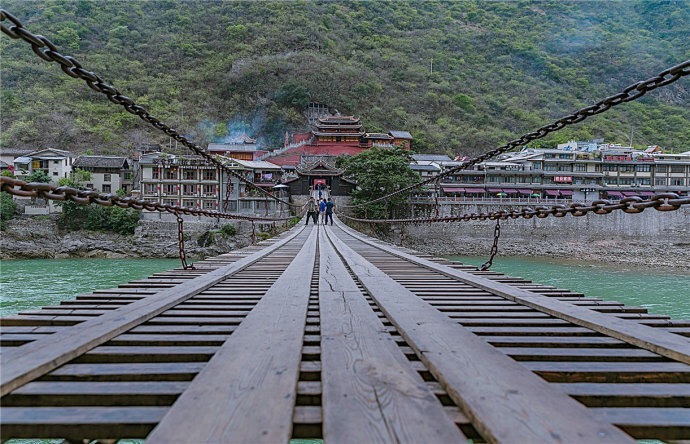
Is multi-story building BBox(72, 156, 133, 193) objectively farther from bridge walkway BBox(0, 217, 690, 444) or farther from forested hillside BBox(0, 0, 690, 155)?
bridge walkway BBox(0, 217, 690, 444)

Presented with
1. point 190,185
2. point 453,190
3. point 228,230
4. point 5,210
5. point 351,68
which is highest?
point 351,68

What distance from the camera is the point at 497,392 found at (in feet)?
4.35

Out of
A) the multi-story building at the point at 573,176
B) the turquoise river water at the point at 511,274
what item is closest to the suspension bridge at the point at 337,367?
the turquoise river water at the point at 511,274

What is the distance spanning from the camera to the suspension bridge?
1.16m

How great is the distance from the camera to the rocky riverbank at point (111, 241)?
83.6ft

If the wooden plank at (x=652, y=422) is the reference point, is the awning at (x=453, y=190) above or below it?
above

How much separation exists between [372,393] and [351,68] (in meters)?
68.2

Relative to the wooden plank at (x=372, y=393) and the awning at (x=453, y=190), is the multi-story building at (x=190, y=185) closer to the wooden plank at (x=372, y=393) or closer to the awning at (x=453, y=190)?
the awning at (x=453, y=190)

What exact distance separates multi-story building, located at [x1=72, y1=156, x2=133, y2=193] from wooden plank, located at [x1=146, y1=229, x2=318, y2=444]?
32.1 m

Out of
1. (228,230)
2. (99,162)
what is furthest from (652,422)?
(99,162)

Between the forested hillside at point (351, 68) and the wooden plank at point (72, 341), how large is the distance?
44.2 m

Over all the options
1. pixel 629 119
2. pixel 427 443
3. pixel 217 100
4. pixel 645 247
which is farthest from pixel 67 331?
pixel 629 119

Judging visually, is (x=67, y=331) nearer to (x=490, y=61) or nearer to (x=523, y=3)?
(x=490, y=61)

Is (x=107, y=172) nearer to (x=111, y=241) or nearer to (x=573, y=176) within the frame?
(x=111, y=241)
